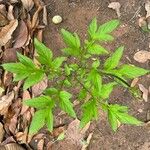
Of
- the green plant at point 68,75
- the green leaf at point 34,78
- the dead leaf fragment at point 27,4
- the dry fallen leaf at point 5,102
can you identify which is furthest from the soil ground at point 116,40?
the green leaf at point 34,78

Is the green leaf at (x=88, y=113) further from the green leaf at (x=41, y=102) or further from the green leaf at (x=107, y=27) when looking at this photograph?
the green leaf at (x=107, y=27)

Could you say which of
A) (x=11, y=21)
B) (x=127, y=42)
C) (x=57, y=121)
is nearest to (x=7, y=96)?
(x=57, y=121)

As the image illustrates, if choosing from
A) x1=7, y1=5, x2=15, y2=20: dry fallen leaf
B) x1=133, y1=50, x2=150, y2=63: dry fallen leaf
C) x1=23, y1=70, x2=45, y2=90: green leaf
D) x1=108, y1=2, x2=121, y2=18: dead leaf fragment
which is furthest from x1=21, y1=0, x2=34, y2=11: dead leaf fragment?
x1=23, y1=70, x2=45, y2=90: green leaf

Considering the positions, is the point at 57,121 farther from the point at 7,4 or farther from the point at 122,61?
the point at 7,4

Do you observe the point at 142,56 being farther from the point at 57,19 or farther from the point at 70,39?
the point at 70,39

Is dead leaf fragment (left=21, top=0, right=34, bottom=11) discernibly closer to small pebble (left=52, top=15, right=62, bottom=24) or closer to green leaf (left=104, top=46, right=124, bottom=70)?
small pebble (left=52, top=15, right=62, bottom=24)
